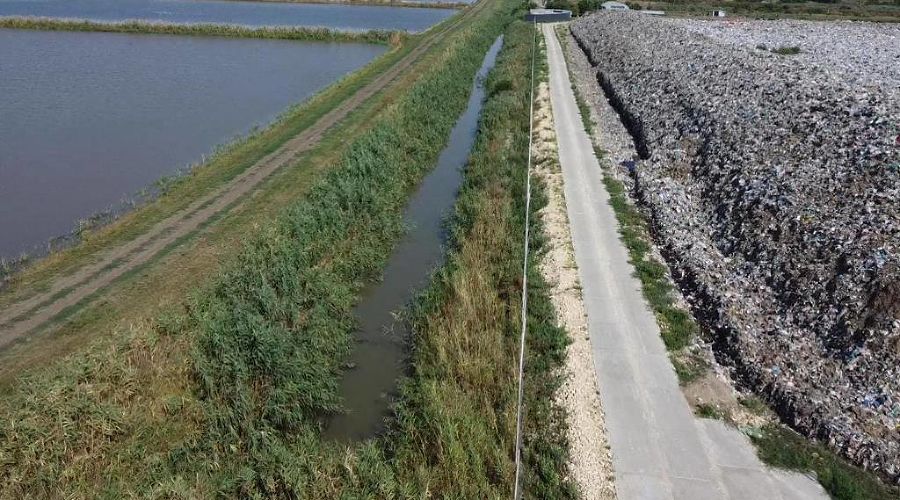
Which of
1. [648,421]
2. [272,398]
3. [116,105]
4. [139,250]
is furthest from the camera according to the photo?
[116,105]

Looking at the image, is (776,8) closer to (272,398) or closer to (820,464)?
(820,464)

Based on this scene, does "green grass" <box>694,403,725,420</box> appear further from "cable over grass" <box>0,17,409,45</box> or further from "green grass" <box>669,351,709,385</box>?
"cable over grass" <box>0,17,409,45</box>

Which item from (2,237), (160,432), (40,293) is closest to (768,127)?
(160,432)

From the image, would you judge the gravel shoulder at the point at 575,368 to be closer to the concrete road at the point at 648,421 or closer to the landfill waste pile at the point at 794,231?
the concrete road at the point at 648,421

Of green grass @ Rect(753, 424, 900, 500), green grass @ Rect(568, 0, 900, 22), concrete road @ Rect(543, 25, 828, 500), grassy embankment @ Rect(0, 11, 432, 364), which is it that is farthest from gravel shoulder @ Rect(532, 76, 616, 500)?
green grass @ Rect(568, 0, 900, 22)

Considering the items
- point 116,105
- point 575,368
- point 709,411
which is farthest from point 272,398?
point 116,105

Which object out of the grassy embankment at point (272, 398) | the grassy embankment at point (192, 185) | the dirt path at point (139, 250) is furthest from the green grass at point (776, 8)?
the grassy embankment at point (272, 398)
